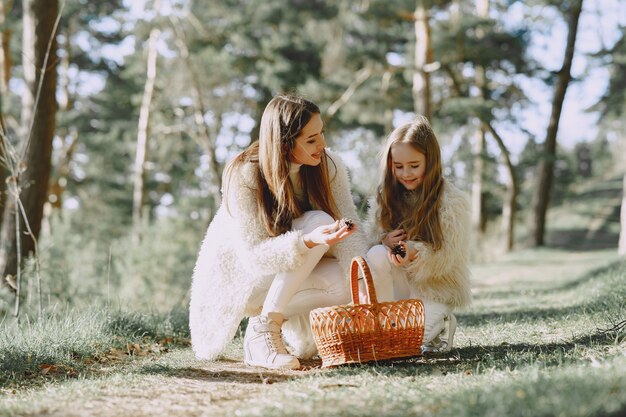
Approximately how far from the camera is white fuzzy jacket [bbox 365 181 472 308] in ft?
11.4

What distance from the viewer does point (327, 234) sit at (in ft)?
10.0

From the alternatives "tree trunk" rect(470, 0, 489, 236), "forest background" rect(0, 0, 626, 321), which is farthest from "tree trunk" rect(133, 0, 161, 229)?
"tree trunk" rect(470, 0, 489, 236)

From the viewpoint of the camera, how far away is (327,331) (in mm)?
2936

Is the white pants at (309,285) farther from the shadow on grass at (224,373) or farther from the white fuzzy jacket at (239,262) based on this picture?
the shadow on grass at (224,373)

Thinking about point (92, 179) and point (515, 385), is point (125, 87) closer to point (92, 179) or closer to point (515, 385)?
point (92, 179)

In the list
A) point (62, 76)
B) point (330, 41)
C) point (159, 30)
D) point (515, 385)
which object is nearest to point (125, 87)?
point (62, 76)

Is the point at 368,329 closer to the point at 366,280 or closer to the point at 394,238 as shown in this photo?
the point at 366,280

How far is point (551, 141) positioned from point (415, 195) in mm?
12061

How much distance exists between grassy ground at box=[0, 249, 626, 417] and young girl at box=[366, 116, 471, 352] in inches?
10.9

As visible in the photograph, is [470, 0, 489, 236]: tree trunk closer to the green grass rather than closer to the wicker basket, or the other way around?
Result: the green grass

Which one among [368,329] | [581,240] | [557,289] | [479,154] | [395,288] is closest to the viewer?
[368,329]

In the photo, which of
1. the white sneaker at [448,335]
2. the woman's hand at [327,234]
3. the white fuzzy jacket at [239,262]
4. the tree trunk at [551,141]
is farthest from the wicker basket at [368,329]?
the tree trunk at [551,141]

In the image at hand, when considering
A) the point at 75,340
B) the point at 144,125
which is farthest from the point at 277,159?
the point at 144,125

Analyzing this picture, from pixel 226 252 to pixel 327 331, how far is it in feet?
2.75
